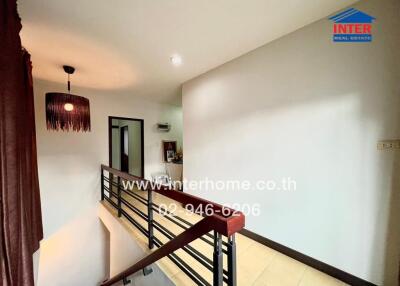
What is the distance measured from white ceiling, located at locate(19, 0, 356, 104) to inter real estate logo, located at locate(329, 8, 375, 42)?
3.5 inches

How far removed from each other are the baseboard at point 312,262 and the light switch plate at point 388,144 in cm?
112

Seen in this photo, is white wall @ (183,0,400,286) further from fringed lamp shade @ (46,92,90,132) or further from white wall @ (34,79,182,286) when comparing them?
white wall @ (34,79,182,286)

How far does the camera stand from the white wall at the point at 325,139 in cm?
132

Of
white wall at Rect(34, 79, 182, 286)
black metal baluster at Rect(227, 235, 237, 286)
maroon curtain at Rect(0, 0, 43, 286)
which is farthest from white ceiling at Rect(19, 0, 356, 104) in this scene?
black metal baluster at Rect(227, 235, 237, 286)

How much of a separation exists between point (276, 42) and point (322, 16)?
43 cm

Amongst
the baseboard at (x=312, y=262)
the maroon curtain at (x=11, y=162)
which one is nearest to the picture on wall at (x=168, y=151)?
the baseboard at (x=312, y=262)

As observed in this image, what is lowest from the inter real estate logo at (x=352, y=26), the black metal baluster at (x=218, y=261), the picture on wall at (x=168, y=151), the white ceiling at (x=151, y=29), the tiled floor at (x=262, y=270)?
the tiled floor at (x=262, y=270)

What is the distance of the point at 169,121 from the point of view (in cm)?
468

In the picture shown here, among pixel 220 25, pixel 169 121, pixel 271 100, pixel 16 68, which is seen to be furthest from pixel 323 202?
pixel 169 121

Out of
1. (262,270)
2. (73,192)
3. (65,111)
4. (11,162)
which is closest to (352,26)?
(262,270)

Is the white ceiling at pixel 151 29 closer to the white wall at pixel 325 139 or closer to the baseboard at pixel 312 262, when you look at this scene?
the white wall at pixel 325 139

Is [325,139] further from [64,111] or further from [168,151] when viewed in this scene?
[168,151]

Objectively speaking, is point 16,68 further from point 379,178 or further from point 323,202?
point 379,178

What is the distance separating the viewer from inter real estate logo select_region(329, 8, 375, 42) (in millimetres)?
1377
